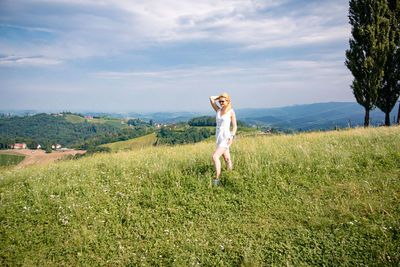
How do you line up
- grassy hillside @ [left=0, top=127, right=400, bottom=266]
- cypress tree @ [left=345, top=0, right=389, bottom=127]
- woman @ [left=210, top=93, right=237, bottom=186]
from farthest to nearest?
cypress tree @ [left=345, top=0, right=389, bottom=127], woman @ [left=210, top=93, right=237, bottom=186], grassy hillside @ [left=0, top=127, right=400, bottom=266]

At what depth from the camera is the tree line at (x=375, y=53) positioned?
56.8ft

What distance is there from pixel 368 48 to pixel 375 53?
731mm

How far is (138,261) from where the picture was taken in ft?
Result: 14.4

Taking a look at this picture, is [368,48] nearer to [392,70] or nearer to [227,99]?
[392,70]

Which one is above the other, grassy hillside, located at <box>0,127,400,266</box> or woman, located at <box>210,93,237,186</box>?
woman, located at <box>210,93,237,186</box>

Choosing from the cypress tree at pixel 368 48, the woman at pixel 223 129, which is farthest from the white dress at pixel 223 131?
the cypress tree at pixel 368 48

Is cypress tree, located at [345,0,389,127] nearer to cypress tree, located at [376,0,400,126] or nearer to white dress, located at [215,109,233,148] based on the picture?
cypress tree, located at [376,0,400,126]

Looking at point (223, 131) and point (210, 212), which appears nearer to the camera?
point (210, 212)

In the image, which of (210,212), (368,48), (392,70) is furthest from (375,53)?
(210,212)

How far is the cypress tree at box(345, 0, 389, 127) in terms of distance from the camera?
17.3 metres

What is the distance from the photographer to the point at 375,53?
17.7 metres

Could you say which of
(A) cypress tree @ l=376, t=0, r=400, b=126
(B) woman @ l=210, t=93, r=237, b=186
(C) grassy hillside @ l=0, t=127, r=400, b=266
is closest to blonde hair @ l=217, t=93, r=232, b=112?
(B) woman @ l=210, t=93, r=237, b=186

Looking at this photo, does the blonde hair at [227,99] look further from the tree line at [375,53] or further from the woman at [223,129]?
the tree line at [375,53]

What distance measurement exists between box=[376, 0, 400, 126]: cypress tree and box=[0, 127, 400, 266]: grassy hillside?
47.6ft
